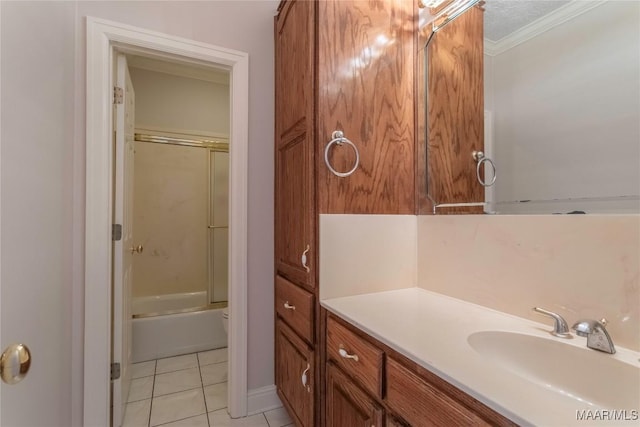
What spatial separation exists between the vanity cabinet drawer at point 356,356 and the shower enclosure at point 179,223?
1.82 m

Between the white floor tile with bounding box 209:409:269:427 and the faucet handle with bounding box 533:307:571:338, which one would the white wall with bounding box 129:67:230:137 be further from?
the faucet handle with bounding box 533:307:571:338

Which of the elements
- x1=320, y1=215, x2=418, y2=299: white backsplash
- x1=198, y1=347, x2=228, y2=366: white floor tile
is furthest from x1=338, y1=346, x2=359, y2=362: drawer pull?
x1=198, y1=347, x2=228, y2=366: white floor tile

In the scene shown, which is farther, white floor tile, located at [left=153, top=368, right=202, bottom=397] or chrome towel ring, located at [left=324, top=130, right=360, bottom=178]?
white floor tile, located at [left=153, top=368, right=202, bottom=397]

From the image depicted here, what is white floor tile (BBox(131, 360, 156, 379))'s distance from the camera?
1.94 metres

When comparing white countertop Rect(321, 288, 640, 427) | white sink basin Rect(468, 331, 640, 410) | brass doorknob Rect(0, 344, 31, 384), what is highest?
brass doorknob Rect(0, 344, 31, 384)

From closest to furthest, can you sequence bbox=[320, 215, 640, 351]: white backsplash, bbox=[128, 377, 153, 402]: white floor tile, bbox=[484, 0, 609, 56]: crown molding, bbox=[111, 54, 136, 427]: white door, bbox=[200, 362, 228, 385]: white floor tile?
bbox=[320, 215, 640, 351]: white backsplash
bbox=[484, 0, 609, 56]: crown molding
bbox=[111, 54, 136, 427]: white door
bbox=[128, 377, 153, 402]: white floor tile
bbox=[200, 362, 228, 385]: white floor tile

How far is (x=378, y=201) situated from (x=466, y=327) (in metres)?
0.57

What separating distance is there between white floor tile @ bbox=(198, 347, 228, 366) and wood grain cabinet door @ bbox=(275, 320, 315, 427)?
2.67 feet

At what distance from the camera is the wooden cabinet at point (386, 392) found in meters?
0.55

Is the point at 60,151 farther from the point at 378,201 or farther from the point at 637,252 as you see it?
the point at 637,252

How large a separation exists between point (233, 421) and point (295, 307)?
83cm

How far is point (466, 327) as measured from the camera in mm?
825

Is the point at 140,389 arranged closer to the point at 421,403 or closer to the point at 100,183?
the point at 100,183

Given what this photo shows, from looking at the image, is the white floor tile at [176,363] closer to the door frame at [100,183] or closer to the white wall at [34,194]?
the door frame at [100,183]
